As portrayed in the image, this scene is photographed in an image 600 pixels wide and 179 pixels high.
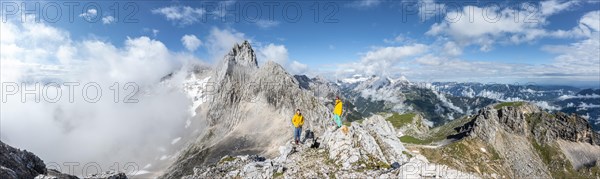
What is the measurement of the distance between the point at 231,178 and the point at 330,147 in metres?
12.9

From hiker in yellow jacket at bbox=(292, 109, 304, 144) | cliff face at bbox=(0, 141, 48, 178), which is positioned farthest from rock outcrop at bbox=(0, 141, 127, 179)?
hiker in yellow jacket at bbox=(292, 109, 304, 144)

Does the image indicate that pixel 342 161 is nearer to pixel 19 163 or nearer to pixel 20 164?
pixel 20 164

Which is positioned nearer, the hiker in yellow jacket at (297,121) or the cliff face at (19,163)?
the cliff face at (19,163)

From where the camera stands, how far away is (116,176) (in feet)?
139

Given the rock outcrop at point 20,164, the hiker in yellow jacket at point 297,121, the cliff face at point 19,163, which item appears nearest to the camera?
the rock outcrop at point 20,164

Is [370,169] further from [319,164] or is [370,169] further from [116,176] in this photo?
[116,176]

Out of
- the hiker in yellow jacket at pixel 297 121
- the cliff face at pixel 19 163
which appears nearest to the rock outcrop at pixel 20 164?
the cliff face at pixel 19 163

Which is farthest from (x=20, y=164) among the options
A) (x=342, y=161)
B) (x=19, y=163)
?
(x=342, y=161)

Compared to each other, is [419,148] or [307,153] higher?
[307,153]

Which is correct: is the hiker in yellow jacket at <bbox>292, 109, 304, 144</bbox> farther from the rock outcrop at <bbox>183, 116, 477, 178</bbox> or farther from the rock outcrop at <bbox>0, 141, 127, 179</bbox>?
the rock outcrop at <bbox>0, 141, 127, 179</bbox>

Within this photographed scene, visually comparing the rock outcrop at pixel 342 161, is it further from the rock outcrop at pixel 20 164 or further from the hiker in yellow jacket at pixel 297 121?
the rock outcrop at pixel 20 164

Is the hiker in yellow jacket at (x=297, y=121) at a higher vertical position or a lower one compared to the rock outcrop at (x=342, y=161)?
higher

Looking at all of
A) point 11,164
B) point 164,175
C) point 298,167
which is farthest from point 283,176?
point 164,175

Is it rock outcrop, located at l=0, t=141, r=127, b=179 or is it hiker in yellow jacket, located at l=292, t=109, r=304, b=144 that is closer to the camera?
rock outcrop, located at l=0, t=141, r=127, b=179
